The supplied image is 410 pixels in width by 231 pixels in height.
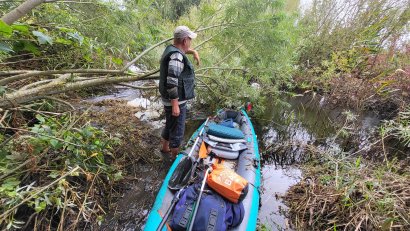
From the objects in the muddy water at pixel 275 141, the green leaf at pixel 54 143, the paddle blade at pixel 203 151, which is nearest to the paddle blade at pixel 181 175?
the paddle blade at pixel 203 151

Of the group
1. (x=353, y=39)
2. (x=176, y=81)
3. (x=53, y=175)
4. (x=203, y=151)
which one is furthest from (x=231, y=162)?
(x=353, y=39)

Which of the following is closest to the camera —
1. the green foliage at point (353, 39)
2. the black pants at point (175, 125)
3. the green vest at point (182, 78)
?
the green vest at point (182, 78)

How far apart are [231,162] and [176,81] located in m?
1.38

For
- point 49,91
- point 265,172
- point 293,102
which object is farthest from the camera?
point 293,102

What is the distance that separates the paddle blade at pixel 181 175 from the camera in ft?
7.50

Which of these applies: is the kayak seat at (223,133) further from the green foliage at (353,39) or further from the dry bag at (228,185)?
the green foliage at (353,39)

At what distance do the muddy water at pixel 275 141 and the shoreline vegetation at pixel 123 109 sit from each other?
16 centimetres

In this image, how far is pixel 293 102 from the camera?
25.3 ft

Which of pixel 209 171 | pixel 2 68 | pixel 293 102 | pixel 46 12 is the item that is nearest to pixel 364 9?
pixel 293 102

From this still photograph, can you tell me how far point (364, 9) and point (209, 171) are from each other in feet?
31.0

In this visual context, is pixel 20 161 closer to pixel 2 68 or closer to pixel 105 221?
pixel 105 221

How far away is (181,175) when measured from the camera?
2404 mm

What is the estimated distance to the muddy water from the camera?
2.73 metres

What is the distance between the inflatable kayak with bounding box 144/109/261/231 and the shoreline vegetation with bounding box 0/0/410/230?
2.06ft
